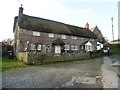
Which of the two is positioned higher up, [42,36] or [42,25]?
[42,25]

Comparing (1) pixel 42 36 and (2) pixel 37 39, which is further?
(1) pixel 42 36

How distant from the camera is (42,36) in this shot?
123 feet

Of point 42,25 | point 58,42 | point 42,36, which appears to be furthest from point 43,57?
point 42,25

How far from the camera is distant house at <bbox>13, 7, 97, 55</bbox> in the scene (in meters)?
34.1

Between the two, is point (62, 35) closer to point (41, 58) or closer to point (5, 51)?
point (5, 51)

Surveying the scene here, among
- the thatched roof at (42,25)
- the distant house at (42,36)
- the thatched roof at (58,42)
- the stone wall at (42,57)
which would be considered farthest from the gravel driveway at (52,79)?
the thatched roof at (58,42)

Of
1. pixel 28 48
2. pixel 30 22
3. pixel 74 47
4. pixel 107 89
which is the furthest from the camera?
pixel 74 47

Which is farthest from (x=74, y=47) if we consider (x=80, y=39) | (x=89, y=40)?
(x=89, y=40)

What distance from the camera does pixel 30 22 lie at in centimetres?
3672

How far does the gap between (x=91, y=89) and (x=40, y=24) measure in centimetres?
3012

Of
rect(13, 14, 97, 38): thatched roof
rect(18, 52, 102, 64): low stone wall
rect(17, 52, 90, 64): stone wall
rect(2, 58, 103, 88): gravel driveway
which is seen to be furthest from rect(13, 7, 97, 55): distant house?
rect(2, 58, 103, 88): gravel driveway

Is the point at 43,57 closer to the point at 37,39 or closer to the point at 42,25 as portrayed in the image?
the point at 37,39

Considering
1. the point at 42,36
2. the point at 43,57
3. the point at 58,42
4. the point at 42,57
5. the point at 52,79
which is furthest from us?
the point at 58,42

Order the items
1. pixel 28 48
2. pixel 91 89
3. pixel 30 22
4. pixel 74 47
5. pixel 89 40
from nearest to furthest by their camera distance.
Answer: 1. pixel 91 89
2. pixel 28 48
3. pixel 30 22
4. pixel 74 47
5. pixel 89 40
